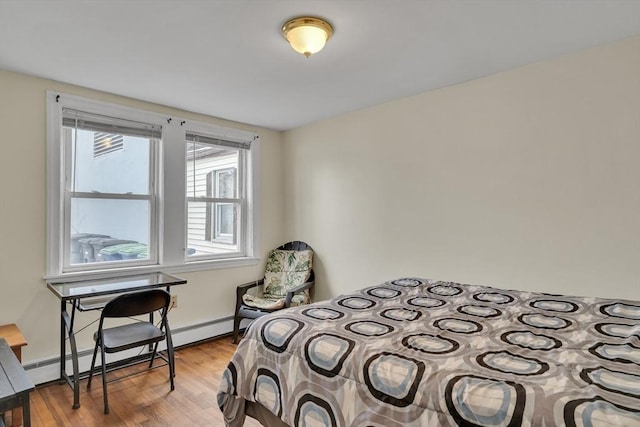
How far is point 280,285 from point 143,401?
5.83 ft

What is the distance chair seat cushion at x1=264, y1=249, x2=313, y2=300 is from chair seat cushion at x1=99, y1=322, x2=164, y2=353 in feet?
4.75

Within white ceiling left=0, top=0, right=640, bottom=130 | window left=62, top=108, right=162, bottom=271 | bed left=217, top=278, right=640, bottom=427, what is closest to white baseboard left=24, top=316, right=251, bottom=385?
window left=62, top=108, right=162, bottom=271

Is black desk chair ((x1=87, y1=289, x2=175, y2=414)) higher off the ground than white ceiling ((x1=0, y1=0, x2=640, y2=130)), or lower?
lower

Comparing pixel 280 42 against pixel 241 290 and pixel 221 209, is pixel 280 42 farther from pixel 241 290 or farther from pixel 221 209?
pixel 241 290

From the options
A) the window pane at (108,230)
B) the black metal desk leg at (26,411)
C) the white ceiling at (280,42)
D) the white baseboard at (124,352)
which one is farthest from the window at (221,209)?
the black metal desk leg at (26,411)

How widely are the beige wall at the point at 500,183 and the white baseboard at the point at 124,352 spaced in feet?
3.87

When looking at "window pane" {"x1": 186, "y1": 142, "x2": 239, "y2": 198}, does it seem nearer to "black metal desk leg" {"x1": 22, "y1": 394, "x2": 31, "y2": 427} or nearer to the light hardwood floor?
the light hardwood floor

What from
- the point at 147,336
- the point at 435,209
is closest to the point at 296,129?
the point at 435,209

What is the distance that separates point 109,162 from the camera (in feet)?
10.4

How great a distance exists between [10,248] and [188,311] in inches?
60.1

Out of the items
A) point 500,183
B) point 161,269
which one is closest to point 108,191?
point 161,269

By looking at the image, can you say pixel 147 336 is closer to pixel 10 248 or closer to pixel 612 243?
pixel 10 248

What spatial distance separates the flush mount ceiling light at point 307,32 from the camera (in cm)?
195

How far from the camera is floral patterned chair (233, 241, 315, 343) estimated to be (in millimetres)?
3543
